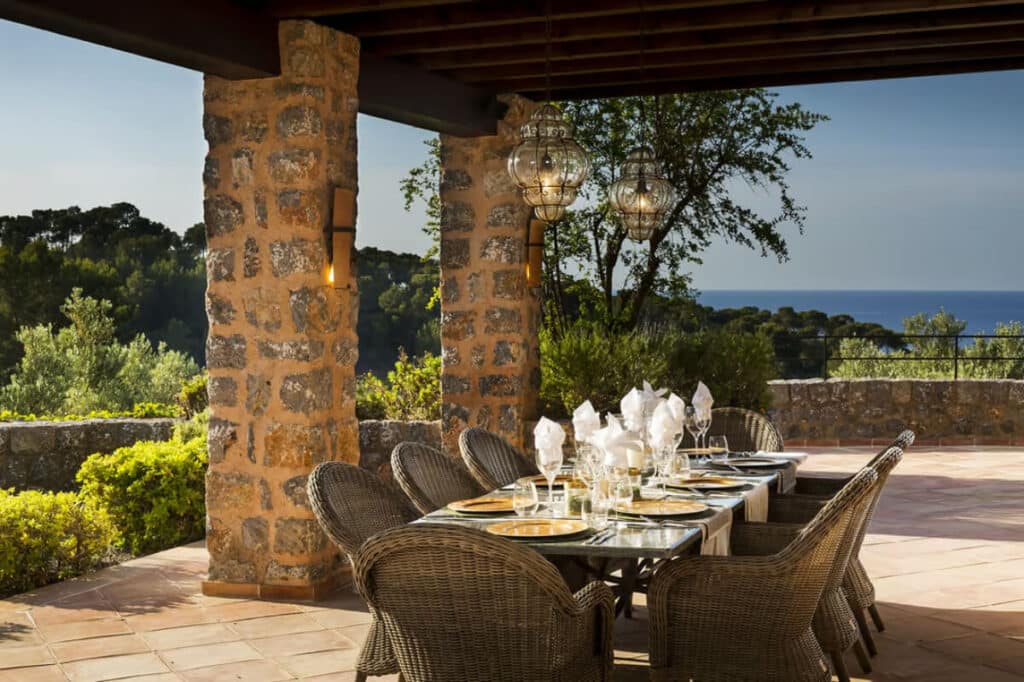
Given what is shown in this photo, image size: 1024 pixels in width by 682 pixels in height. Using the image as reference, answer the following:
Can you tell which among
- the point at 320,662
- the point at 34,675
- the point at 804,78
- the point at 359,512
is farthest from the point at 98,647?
the point at 804,78

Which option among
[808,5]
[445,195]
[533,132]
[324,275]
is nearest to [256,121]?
[324,275]

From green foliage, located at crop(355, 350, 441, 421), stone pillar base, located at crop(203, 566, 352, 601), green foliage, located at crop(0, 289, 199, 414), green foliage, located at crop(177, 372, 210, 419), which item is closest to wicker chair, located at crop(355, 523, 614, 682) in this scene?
stone pillar base, located at crop(203, 566, 352, 601)

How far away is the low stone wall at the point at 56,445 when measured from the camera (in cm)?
801

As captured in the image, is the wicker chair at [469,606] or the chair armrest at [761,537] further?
the chair armrest at [761,537]

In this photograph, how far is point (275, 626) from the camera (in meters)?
4.85

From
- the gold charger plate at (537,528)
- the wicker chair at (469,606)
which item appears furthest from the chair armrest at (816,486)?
the wicker chair at (469,606)

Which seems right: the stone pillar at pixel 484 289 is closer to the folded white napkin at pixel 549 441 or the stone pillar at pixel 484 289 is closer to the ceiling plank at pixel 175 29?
the ceiling plank at pixel 175 29

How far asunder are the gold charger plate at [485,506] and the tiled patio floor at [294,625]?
0.86m

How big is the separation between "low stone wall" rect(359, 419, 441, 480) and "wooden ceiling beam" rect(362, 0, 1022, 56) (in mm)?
2670

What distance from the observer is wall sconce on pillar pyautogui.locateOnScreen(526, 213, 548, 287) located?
7.39 meters

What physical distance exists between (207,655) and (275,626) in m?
0.48

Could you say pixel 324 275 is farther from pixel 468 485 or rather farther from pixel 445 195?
pixel 445 195

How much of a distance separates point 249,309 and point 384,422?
2.33 meters

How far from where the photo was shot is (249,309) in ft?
18.0
